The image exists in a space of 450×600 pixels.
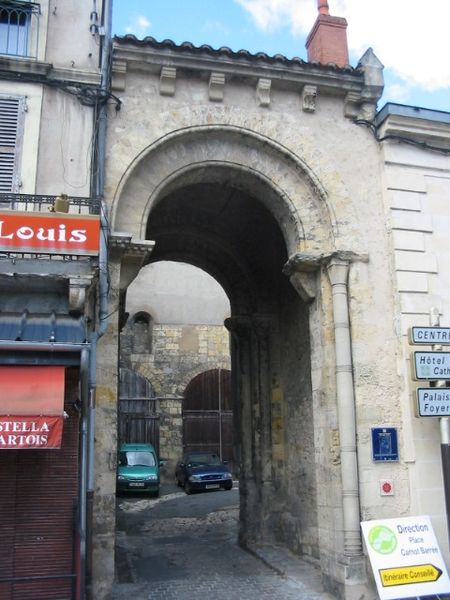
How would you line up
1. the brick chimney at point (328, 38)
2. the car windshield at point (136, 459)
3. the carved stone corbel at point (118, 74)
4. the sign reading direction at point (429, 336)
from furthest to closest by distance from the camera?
the car windshield at point (136, 459) → the brick chimney at point (328, 38) → the carved stone corbel at point (118, 74) → the sign reading direction at point (429, 336)

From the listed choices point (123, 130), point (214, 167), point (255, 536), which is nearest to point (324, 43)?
point (214, 167)

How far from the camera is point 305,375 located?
10781mm

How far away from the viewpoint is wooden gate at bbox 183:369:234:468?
26.6 m

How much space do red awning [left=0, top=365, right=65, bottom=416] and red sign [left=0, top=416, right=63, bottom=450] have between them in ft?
0.23

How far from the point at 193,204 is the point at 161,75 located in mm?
3388

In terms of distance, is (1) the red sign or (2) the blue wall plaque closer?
(1) the red sign

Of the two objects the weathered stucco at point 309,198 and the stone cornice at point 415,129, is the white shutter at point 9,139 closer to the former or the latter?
the weathered stucco at point 309,198

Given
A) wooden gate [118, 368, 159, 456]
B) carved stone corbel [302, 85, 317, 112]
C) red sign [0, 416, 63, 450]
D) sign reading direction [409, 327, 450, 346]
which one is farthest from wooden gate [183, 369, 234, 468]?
red sign [0, 416, 63, 450]

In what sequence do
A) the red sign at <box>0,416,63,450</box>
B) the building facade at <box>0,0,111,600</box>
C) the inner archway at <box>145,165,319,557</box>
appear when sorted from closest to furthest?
the red sign at <box>0,416,63,450</box> → the building facade at <box>0,0,111,600</box> → the inner archway at <box>145,165,319,557</box>

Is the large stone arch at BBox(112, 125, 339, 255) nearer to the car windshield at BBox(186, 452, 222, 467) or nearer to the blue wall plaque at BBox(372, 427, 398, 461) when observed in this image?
the blue wall plaque at BBox(372, 427, 398, 461)

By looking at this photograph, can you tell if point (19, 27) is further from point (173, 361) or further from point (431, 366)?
point (173, 361)

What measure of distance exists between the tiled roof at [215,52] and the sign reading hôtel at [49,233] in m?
3.03

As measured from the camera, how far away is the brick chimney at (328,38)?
400 inches

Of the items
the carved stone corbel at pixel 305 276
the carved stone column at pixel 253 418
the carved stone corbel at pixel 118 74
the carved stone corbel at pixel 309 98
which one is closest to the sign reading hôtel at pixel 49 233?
the carved stone corbel at pixel 118 74
